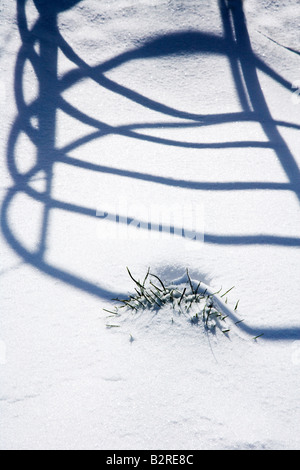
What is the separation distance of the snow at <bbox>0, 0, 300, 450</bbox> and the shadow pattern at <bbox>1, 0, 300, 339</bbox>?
2cm

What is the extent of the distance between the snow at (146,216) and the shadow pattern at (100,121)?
0.02m

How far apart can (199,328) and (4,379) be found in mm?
952

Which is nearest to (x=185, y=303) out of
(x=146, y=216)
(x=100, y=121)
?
(x=146, y=216)

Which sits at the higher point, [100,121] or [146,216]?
[100,121]

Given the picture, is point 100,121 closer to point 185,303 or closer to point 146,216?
point 146,216

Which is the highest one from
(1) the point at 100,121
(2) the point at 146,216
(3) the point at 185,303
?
(1) the point at 100,121

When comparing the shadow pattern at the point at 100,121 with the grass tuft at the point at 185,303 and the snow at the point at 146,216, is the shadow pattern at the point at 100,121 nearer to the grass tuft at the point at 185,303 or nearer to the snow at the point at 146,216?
the snow at the point at 146,216

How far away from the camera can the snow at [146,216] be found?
1548 millimetres

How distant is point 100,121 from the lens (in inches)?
129

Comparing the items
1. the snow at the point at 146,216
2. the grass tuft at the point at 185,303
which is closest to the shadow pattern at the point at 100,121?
the snow at the point at 146,216

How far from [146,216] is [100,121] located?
1.24 metres

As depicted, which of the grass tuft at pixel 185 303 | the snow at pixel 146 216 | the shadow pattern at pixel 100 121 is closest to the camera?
the snow at pixel 146 216

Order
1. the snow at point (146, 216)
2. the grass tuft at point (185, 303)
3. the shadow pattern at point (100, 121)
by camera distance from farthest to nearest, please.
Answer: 1. the shadow pattern at point (100, 121)
2. the grass tuft at point (185, 303)
3. the snow at point (146, 216)
